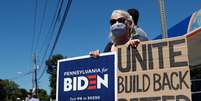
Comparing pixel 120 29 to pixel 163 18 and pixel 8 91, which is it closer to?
pixel 163 18

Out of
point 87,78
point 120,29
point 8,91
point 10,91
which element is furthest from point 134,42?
point 10,91

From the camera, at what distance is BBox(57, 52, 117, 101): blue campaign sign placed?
12.4 feet

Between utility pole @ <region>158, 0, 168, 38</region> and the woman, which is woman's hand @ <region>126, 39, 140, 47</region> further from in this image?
utility pole @ <region>158, 0, 168, 38</region>

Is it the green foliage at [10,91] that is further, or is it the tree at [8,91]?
the green foliage at [10,91]

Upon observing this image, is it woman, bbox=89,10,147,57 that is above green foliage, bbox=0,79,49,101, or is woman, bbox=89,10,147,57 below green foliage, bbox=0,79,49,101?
below

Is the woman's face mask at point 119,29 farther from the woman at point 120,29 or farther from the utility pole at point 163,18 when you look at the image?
the utility pole at point 163,18

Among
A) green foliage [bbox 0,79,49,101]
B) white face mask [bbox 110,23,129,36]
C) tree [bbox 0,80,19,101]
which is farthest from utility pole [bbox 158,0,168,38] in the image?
green foliage [bbox 0,79,49,101]

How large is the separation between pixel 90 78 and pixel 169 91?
27.6 inches

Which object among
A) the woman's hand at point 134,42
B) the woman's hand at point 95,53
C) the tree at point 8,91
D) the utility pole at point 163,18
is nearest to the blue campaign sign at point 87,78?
the woman's hand at point 95,53

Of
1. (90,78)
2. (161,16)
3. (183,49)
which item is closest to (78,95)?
(90,78)

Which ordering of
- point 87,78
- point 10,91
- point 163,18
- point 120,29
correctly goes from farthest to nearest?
point 10,91, point 163,18, point 120,29, point 87,78

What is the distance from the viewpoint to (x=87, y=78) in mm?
3891

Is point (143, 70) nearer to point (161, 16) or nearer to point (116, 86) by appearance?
point (116, 86)

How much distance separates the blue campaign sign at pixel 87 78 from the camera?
3.77 meters
